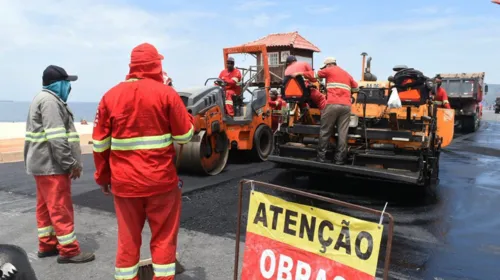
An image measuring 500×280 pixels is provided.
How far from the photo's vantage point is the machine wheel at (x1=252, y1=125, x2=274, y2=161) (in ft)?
27.9

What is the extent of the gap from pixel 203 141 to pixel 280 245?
4888 millimetres

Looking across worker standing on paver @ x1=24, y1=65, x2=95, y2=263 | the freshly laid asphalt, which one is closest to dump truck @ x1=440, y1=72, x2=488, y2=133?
the freshly laid asphalt

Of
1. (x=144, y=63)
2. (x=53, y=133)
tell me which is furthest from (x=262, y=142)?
(x=144, y=63)

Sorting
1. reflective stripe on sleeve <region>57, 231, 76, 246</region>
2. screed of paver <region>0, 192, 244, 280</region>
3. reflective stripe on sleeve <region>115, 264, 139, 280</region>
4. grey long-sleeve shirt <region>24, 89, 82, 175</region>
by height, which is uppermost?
grey long-sleeve shirt <region>24, 89, 82, 175</region>

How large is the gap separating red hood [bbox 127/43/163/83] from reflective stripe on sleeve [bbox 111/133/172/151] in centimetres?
43

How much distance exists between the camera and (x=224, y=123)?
7504 millimetres

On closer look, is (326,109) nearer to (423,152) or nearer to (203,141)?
(423,152)

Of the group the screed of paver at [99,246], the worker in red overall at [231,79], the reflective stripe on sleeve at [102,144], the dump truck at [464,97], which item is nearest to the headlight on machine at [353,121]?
the worker in red overall at [231,79]

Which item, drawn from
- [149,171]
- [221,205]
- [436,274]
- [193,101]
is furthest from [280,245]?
[193,101]

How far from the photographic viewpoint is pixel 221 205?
550 centimetres

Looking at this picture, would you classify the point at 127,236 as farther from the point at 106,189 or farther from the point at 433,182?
the point at 433,182

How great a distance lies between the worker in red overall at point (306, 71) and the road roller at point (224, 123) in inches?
57.5

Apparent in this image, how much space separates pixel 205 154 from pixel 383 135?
313cm

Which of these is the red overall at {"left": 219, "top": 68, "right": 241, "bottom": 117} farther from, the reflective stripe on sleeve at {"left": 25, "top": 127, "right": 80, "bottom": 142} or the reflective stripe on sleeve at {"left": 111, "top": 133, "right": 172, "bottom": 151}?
the reflective stripe on sleeve at {"left": 111, "top": 133, "right": 172, "bottom": 151}
